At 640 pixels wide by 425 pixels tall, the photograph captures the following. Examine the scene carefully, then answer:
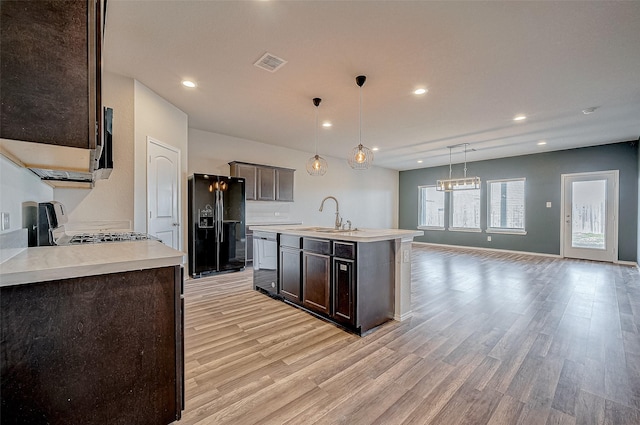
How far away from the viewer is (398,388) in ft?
5.69

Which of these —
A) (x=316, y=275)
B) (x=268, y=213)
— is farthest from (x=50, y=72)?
(x=268, y=213)

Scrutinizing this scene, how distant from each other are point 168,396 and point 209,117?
428cm

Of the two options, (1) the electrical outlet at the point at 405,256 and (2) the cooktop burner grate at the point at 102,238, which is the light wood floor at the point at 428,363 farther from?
(2) the cooktop burner grate at the point at 102,238

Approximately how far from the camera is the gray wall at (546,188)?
5.81 metres

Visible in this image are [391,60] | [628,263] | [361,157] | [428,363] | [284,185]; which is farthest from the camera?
[284,185]

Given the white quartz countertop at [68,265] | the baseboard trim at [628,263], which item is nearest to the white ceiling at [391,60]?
the white quartz countertop at [68,265]

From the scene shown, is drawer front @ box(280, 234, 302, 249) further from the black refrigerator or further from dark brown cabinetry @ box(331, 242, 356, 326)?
the black refrigerator

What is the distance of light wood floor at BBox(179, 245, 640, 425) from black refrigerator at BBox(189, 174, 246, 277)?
115cm

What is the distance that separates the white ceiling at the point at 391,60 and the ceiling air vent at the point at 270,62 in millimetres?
76

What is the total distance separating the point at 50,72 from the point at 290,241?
2473 millimetres

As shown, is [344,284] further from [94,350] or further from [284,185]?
[284,185]

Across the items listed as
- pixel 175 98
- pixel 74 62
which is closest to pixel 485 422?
pixel 74 62

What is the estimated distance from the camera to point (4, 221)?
1.29 m

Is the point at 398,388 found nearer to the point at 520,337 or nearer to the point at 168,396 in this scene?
the point at 168,396
